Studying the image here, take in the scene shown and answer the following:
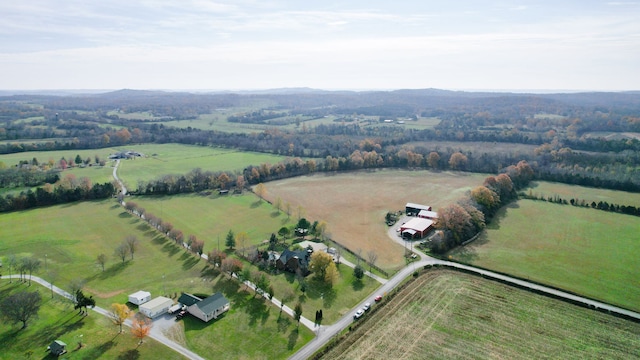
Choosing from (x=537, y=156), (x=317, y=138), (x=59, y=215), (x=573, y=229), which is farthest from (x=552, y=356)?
(x=317, y=138)

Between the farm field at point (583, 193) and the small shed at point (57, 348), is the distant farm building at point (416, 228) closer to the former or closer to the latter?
the farm field at point (583, 193)

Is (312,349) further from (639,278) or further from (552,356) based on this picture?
(639,278)

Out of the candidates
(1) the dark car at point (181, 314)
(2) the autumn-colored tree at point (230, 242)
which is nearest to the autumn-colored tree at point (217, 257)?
(2) the autumn-colored tree at point (230, 242)

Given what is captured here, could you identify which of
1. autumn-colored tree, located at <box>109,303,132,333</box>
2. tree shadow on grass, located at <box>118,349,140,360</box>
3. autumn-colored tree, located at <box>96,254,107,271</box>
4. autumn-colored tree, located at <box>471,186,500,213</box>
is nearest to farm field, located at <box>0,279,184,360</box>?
tree shadow on grass, located at <box>118,349,140,360</box>

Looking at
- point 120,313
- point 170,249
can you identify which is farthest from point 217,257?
point 120,313

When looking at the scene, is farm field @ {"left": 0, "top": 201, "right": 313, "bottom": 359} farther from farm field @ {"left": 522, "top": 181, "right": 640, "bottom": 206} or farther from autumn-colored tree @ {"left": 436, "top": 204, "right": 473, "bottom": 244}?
farm field @ {"left": 522, "top": 181, "right": 640, "bottom": 206}
